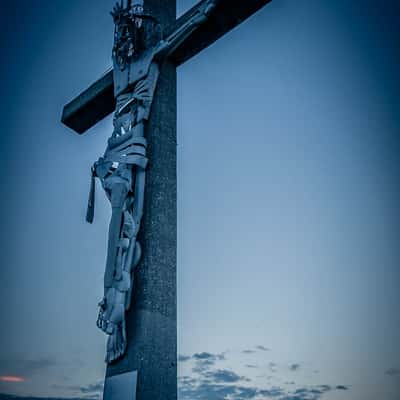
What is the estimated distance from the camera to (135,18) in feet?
16.5

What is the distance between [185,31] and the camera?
15.4 ft

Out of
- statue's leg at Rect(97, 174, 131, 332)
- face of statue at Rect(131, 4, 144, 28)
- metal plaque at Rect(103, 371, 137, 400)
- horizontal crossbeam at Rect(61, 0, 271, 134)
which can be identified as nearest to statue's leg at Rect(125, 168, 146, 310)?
statue's leg at Rect(97, 174, 131, 332)

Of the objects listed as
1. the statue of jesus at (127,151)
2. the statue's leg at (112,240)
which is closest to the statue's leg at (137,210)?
the statue of jesus at (127,151)

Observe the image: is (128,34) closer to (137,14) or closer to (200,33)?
(137,14)

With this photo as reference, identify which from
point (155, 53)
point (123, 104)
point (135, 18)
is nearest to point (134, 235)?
point (123, 104)

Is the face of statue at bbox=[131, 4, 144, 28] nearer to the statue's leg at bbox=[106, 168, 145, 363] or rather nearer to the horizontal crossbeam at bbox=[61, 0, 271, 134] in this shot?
the horizontal crossbeam at bbox=[61, 0, 271, 134]

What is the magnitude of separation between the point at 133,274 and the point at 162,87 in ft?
6.17

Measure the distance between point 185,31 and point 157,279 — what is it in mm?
2332

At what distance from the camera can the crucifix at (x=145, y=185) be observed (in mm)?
3699

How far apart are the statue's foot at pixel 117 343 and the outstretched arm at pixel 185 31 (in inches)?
100.0

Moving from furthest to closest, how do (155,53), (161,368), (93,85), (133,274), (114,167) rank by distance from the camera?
(93,85) → (155,53) → (114,167) → (133,274) → (161,368)

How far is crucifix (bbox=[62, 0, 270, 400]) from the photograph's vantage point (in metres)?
3.70

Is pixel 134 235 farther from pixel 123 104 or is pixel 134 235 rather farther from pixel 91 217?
pixel 123 104

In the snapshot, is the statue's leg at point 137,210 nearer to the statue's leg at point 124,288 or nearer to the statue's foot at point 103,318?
the statue's leg at point 124,288
